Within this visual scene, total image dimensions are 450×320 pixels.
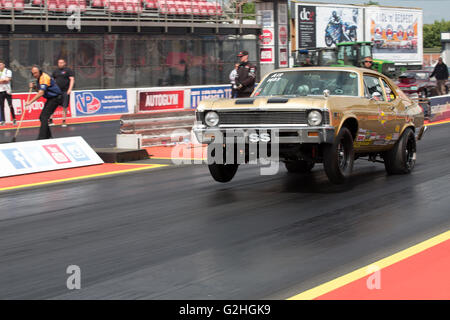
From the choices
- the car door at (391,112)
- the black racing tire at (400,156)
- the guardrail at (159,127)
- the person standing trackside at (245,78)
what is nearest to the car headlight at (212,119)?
the car door at (391,112)

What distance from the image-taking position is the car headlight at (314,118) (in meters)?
9.74

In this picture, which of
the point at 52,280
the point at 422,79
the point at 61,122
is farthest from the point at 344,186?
the point at 422,79

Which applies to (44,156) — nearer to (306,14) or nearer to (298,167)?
(298,167)

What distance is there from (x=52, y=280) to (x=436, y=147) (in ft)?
38.5

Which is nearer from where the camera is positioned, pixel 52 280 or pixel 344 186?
pixel 52 280

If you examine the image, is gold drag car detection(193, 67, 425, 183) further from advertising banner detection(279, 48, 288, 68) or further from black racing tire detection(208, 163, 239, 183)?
advertising banner detection(279, 48, 288, 68)

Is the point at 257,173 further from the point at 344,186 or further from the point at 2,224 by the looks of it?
the point at 2,224

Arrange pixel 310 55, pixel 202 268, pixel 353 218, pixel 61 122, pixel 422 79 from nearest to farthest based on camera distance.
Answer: pixel 202 268 → pixel 353 218 → pixel 61 122 → pixel 422 79 → pixel 310 55

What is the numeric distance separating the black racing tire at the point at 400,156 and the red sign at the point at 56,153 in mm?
5726

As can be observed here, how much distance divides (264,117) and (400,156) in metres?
2.81

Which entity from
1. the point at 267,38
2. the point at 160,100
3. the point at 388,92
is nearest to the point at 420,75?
the point at 160,100

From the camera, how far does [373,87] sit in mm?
11453

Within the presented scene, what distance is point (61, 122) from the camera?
969 inches

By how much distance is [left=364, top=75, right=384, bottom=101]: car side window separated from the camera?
1119 centimetres
